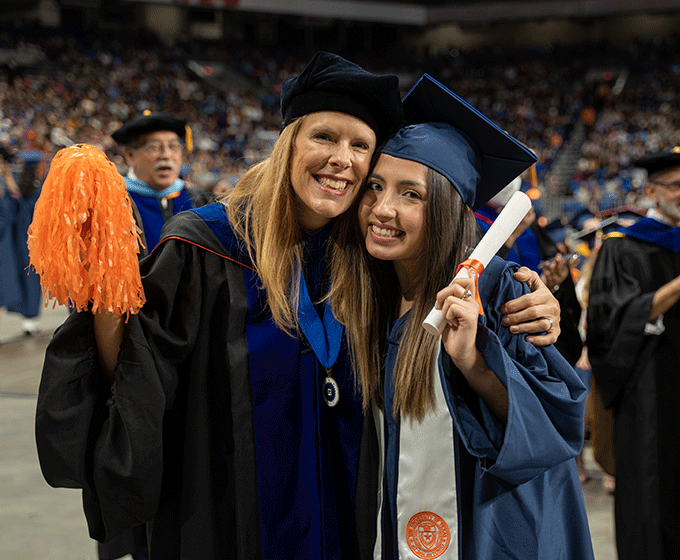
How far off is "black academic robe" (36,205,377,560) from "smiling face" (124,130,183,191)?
8.28 ft

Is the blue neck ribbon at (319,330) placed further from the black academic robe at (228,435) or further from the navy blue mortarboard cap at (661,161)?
the navy blue mortarboard cap at (661,161)

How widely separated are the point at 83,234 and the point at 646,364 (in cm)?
266

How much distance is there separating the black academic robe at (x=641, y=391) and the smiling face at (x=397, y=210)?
1.78m

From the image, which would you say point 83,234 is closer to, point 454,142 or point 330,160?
point 330,160

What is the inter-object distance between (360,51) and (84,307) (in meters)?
30.1

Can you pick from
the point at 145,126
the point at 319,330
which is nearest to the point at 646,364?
the point at 319,330

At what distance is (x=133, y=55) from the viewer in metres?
22.8

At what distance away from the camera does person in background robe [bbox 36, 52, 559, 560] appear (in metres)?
1.53

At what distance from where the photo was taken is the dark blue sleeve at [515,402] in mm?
1366

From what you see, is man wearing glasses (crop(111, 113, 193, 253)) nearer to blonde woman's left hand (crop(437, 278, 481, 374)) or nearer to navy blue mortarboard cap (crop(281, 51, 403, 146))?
navy blue mortarboard cap (crop(281, 51, 403, 146))

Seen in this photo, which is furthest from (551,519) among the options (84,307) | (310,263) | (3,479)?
(3,479)

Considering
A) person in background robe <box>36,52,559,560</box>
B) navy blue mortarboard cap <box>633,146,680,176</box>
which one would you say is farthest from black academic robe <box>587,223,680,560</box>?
person in background robe <box>36,52,559,560</box>

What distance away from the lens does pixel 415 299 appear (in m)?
1.70

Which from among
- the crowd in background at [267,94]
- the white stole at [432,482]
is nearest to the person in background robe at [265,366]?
the white stole at [432,482]
